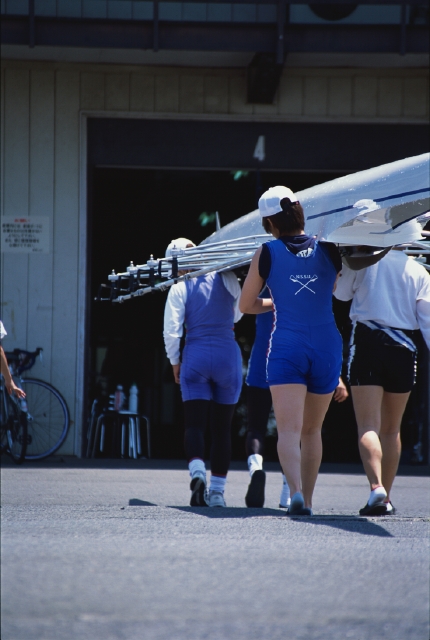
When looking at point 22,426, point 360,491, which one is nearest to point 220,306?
point 360,491

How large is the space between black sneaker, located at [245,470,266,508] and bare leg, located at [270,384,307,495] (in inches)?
28.1

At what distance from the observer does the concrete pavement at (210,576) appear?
10.0 feet

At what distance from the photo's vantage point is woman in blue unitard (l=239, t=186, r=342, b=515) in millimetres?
5430

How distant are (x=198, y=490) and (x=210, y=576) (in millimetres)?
3021

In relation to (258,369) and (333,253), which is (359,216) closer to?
(333,253)

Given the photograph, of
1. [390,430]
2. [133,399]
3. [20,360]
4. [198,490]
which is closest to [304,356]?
[390,430]

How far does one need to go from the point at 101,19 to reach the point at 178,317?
15.5 feet

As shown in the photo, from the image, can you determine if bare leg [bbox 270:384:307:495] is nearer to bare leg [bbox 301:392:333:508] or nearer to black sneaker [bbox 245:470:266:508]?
bare leg [bbox 301:392:333:508]

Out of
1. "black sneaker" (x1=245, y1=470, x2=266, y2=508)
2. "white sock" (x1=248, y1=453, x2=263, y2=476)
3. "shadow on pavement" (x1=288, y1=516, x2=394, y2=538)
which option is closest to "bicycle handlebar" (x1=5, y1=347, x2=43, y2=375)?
"white sock" (x1=248, y1=453, x2=263, y2=476)

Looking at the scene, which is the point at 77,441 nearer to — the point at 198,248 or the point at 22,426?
the point at 22,426

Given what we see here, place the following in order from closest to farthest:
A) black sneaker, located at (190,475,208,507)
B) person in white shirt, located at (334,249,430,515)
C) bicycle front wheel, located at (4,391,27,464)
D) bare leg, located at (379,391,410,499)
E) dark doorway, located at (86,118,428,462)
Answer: person in white shirt, located at (334,249,430,515) < bare leg, located at (379,391,410,499) < black sneaker, located at (190,475,208,507) < bicycle front wheel, located at (4,391,27,464) < dark doorway, located at (86,118,428,462)

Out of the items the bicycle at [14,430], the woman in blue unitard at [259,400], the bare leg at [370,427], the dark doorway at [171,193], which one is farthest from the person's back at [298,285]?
the dark doorway at [171,193]

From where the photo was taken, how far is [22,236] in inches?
439

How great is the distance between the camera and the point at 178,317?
22.7ft
